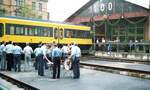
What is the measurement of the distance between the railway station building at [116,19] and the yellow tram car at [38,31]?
7.08 meters

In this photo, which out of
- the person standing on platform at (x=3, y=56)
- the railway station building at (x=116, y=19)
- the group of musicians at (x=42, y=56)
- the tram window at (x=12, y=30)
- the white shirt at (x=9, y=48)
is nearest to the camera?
the group of musicians at (x=42, y=56)

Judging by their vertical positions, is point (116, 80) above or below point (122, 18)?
below

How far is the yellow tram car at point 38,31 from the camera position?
26.9 metres

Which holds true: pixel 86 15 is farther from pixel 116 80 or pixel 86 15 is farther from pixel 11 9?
pixel 116 80

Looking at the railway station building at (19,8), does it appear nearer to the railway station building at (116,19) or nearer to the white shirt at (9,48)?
the railway station building at (116,19)

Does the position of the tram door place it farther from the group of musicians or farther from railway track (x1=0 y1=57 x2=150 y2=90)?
railway track (x1=0 y1=57 x2=150 y2=90)

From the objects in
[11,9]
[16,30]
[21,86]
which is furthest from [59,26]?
[11,9]

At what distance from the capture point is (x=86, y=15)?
50.3m

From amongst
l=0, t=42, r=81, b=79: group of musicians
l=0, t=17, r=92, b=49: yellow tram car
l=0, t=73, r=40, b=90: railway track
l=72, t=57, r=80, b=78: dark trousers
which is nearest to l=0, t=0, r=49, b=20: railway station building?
l=0, t=17, r=92, b=49: yellow tram car

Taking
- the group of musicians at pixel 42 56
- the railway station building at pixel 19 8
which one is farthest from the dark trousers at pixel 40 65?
the railway station building at pixel 19 8

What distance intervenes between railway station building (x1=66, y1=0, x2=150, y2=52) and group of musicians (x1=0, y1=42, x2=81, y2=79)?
20651 mm

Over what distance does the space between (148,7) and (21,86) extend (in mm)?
29094

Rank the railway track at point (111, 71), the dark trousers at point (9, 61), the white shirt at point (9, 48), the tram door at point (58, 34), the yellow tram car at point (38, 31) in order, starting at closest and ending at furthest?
the railway track at point (111, 71), the white shirt at point (9, 48), the dark trousers at point (9, 61), the yellow tram car at point (38, 31), the tram door at point (58, 34)

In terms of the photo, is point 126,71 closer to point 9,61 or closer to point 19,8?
point 9,61
